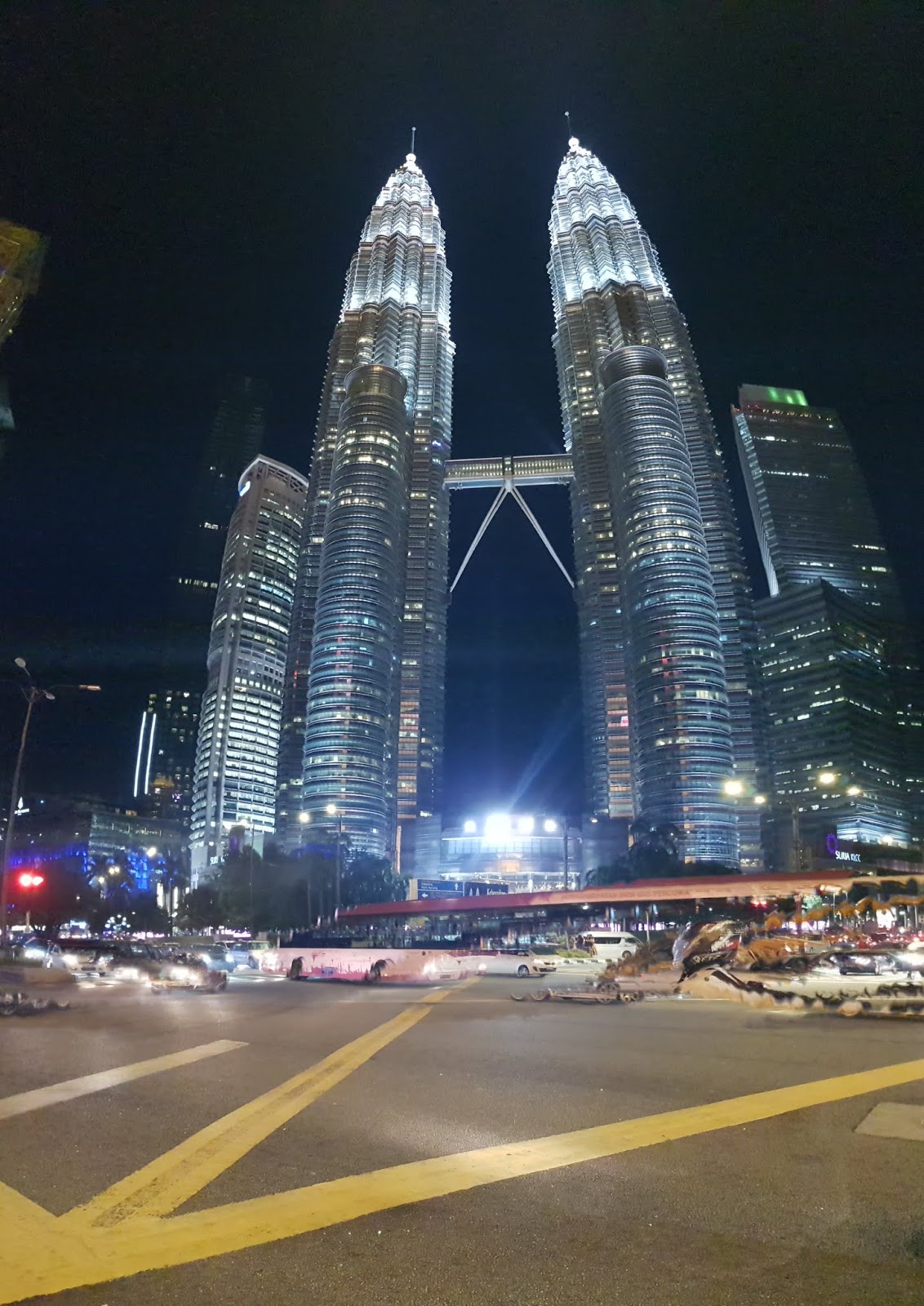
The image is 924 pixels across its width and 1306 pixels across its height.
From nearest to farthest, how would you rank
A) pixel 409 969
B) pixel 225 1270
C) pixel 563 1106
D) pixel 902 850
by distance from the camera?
1. pixel 225 1270
2. pixel 563 1106
3. pixel 409 969
4. pixel 902 850

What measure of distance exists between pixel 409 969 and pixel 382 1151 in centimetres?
2305

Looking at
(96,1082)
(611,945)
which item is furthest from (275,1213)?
(611,945)

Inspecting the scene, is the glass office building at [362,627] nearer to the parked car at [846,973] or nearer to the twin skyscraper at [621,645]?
the twin skyscraper at [621,645]

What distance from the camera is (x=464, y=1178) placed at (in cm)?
506

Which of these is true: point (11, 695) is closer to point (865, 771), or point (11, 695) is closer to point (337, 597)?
point (337, 597)

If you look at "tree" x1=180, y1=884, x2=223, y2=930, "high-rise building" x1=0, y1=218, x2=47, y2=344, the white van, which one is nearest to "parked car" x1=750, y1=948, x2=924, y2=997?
the white van

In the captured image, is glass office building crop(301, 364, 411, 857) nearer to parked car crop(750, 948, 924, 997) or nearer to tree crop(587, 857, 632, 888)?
tree crop(587, 857, 632, 888)

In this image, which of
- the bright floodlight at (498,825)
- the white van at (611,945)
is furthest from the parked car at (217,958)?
the bright floodlight at (498,825)

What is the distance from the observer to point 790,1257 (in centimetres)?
381

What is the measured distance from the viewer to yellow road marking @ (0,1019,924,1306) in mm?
3758

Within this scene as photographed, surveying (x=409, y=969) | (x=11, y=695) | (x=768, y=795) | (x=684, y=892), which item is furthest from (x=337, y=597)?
(x=409, y=969)

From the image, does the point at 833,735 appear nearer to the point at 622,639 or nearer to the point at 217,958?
the point at 622,639

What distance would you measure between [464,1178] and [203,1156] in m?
2.09

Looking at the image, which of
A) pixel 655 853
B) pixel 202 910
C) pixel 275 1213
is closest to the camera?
pixel 275 1213
